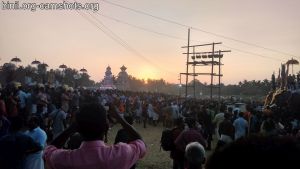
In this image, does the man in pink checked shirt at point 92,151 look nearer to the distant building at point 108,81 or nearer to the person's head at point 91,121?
the person's head at point 91,121

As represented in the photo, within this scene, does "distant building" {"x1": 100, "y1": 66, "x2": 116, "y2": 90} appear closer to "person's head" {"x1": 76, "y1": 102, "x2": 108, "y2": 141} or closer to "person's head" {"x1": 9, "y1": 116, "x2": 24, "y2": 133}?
"person's head" {"x1": 9, "y1": 116, "x2": 24, "y2": 133}

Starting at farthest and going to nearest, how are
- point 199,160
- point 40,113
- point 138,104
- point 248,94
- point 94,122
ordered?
point 248,94, point 138,104, point 40,113, point 199,160, point 94,122

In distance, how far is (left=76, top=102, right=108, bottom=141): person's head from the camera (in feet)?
10.5

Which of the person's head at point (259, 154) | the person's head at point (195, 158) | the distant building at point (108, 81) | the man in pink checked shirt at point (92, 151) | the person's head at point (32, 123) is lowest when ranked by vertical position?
the person's head at point (195, 158)

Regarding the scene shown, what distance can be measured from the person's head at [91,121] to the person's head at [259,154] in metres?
1.98

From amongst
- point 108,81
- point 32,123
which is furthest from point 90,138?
point 108,81

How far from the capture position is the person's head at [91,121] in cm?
319

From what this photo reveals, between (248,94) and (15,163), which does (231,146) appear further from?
(248,94)

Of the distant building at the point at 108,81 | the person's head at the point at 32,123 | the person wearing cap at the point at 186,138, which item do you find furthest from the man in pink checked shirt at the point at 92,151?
the distant building at the point at 108,81

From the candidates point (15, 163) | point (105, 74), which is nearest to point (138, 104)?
point (105, 74)

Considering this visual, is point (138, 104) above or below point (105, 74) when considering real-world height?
below

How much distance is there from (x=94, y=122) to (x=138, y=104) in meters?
29.1

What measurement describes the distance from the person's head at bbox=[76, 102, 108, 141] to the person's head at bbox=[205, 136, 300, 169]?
1.98m

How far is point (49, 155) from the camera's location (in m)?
3.31
